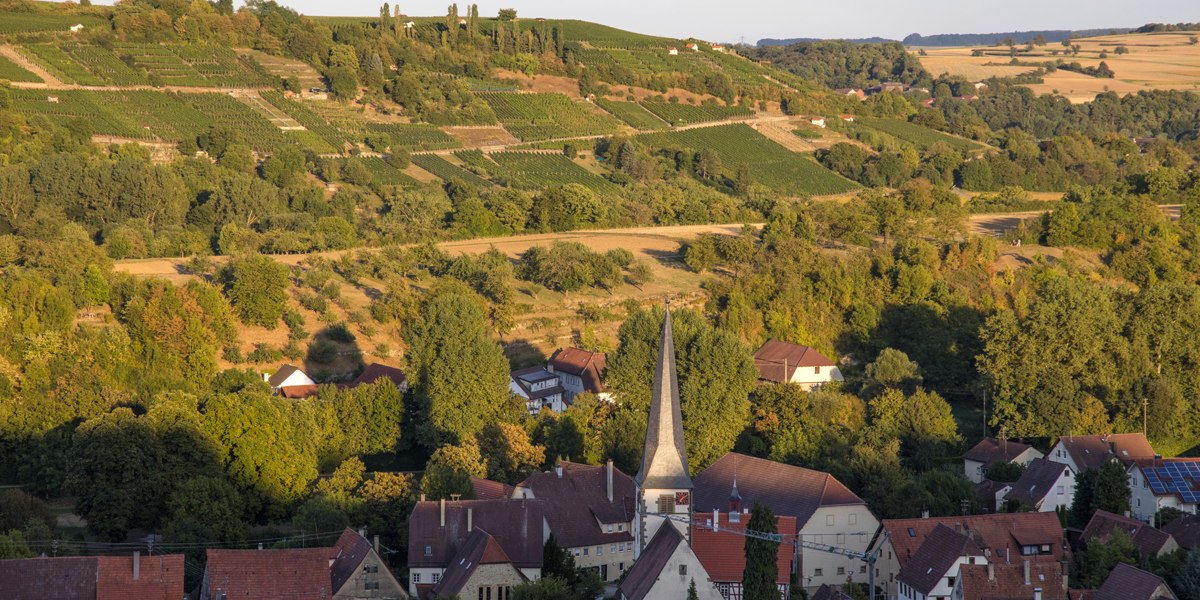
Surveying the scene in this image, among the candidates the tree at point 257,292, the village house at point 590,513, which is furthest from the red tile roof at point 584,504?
the tree at point 257,292

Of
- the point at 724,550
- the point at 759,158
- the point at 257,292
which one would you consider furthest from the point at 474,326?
the point at 759,158

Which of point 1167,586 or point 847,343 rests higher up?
point 1167,586

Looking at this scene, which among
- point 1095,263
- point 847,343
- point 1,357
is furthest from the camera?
point 1095,263

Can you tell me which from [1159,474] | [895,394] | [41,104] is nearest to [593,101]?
[41,104]

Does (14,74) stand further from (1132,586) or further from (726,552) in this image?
(1132,586)

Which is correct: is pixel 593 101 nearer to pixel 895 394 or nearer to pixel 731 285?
pixel 731 285

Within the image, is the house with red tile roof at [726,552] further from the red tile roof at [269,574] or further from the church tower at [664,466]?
the red tile roof at [269,574]
